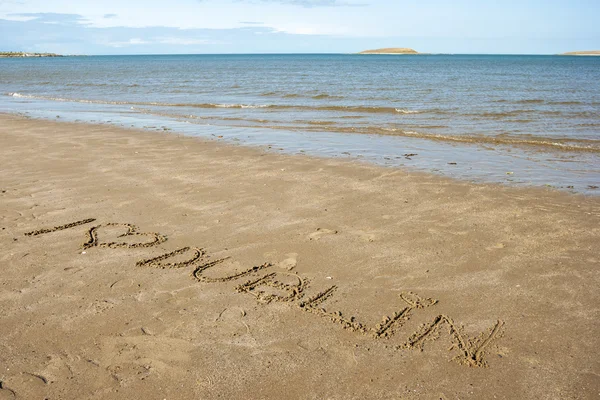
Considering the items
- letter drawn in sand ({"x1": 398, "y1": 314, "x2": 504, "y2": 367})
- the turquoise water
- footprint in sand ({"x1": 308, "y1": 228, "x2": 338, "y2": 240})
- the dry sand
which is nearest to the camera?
the dry sand

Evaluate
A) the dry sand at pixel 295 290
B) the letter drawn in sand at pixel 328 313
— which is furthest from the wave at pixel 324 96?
the letter drawn in sand at pixel 328 313

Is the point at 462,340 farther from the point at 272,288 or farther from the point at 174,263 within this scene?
the point at 174,263

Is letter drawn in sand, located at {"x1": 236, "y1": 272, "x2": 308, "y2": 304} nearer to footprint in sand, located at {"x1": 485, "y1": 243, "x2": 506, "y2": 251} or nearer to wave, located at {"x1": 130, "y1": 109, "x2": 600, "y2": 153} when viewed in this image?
footprint in sand, located at {"x1": 485, "y1": 243, "x2": 506, "y2": 251}

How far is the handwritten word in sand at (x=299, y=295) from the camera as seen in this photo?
3920 millimetres

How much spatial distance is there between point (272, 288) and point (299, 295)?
28cm

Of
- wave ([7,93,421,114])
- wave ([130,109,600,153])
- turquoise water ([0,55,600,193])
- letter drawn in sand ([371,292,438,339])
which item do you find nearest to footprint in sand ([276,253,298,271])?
letter drawn in sand ([371,292,438,339])

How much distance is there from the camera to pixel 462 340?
3.94 m

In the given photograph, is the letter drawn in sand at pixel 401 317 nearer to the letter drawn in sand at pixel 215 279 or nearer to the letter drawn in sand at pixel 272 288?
the letter drawn in sand at pixel 272 288

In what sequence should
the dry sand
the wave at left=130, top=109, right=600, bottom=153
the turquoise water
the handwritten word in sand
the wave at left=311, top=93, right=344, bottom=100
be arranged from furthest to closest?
the wave at left=311, top=93, right=344, bottom=100, the wave at left=130, top=109, right=600, bottom=153, the turquoise water, the handwritten word in sand, the dry sand

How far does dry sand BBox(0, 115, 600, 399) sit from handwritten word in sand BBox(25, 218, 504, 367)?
0.7 inches

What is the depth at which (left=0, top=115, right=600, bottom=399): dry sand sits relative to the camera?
137 inches

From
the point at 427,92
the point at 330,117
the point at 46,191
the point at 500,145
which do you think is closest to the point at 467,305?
the point at 46,191

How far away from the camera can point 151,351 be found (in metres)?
3.75

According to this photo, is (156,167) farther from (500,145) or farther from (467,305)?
(500,145)
